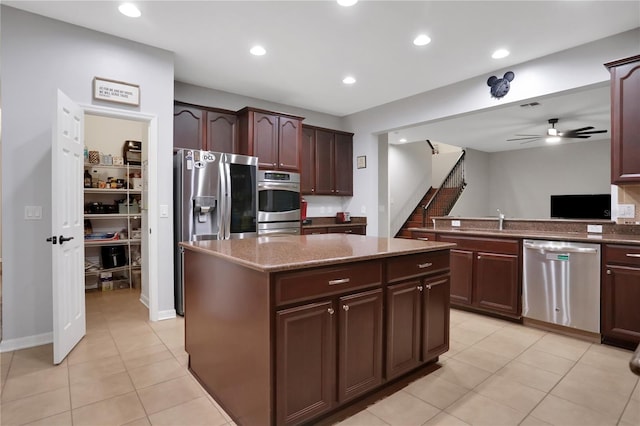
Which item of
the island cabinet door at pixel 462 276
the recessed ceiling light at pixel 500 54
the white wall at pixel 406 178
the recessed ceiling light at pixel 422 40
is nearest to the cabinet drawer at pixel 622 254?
the island cabinet door at pixel 462 276

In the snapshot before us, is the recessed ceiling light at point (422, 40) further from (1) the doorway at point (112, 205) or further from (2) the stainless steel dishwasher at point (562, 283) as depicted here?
(1) the doorway at point (112, 205)

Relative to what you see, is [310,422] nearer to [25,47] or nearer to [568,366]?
[568,366]

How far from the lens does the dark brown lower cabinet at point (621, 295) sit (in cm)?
263

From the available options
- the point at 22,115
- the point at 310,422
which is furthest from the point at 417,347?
the point at 22,115

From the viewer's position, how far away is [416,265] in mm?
2176

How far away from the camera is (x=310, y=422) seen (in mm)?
1742

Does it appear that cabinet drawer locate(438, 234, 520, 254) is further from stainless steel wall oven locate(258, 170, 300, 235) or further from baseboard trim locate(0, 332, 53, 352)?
baseboard trim locate(0, 332, 53, 352)

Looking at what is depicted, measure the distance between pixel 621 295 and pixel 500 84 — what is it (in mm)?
2476

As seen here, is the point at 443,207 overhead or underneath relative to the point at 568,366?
overhead

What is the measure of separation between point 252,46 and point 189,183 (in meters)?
1.54

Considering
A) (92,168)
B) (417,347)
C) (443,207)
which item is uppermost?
(92,168)

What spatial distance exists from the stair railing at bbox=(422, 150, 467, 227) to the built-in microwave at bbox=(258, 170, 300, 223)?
5023 mm

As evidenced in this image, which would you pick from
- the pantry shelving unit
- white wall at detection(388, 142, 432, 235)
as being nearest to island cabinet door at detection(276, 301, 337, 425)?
the pantry shelving unit

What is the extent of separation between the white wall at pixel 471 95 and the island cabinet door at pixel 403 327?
286 cm
